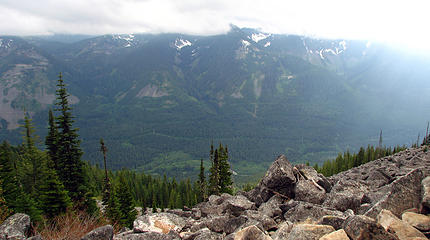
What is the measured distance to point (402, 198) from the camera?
1016 cm

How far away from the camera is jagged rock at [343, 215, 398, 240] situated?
771 centimetres

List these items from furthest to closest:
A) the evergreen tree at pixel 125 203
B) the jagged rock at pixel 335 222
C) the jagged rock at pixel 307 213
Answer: the evergreen tree at pixel 125 203 < the jagged rock at pixel 307 213 < the jagged rock at pixel 335 222

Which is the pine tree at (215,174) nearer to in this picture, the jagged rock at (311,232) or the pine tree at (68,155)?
the pine tree at (68,155)

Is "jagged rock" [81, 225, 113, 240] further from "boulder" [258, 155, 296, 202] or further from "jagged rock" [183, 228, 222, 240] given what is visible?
"boulder" [258, 155, 296, 202]

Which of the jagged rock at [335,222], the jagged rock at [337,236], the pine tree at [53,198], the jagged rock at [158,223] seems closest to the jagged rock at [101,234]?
the jagged rock at [158,223]

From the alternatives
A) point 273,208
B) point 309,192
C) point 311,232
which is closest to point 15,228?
point 273,208

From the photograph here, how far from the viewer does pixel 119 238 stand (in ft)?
41.6

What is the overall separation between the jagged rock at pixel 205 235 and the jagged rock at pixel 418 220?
757 centimetres

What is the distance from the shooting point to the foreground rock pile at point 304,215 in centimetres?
836

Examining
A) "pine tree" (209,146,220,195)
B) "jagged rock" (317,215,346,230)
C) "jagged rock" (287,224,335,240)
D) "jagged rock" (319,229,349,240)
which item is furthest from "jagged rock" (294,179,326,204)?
"pine tree" (209,146,220,195)

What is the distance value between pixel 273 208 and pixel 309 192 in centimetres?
291

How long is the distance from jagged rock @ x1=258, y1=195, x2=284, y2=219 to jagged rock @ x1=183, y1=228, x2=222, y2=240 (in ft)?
11.4

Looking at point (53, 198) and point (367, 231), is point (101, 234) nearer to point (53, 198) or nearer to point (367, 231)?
point (367, 231)

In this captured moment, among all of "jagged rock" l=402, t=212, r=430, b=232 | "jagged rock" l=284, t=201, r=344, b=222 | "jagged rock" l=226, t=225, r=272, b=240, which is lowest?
"jagged rock" l=284, t=201, r=344, b=222
